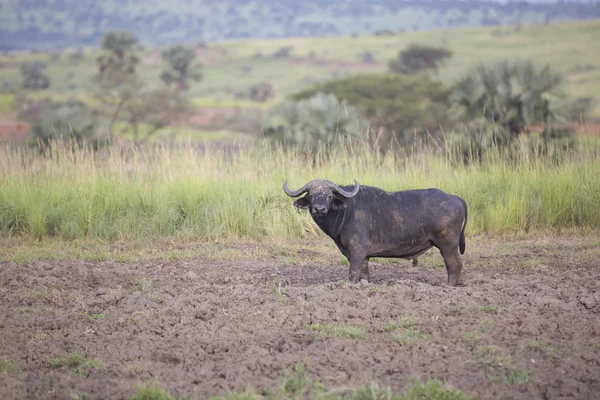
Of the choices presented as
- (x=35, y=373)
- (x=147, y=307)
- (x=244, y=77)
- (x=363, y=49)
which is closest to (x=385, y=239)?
(x=147, y=307)

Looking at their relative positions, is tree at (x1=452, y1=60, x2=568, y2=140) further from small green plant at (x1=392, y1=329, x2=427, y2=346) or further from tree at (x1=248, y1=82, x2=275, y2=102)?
tree at (x1=248, y1=82, x2=275, y2=102)

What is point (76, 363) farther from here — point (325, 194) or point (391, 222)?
point (391, 222)

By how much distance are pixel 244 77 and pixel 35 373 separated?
82636 mm

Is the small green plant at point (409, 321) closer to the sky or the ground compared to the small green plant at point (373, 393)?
closer to the ground

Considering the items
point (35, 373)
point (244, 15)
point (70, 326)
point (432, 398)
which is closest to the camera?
point (432, 398)

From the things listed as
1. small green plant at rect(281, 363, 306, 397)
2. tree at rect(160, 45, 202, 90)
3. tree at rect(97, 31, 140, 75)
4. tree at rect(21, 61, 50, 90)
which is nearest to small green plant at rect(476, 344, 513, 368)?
small green plant at rect(281, 363, 306, 397)

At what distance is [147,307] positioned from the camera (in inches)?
286

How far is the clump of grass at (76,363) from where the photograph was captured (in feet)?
19.1

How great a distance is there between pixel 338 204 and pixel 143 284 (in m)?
2.17

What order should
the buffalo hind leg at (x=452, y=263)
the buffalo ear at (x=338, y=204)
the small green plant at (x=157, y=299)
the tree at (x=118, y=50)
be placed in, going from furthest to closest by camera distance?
the tree at (x=118, y=50) < the buffalo hind leg at (x=452, y=263) < the buffalo ear at (x=338, y=204) < the small green plant at (x=157, y=299)

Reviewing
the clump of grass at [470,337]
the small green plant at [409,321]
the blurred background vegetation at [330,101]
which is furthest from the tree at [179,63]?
the clump of grass at [470,337]

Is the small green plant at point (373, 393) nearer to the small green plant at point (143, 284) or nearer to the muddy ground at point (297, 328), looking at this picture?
the muddy ground at point (297, 328)

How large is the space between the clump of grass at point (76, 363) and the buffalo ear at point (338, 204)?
9.13ft

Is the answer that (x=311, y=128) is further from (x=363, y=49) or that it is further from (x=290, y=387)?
(x=363, y=49)
